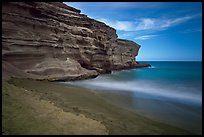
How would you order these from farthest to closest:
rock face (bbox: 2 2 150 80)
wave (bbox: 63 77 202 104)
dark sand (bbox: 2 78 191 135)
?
rock face (bbox: 2 2 150 80), wave (bbox: 63 77 202 104), dark sand (bbox: 2 78 191 135)

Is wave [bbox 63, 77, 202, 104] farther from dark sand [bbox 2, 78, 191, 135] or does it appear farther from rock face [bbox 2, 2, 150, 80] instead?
dark sand [bbox 2, 78, 191, 135]

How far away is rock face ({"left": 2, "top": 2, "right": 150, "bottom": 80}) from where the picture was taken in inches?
572

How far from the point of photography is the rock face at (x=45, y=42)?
14531mm

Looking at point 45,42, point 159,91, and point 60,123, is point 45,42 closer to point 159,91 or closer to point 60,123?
point 159,91

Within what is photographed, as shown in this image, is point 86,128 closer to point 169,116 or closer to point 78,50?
point 169,116

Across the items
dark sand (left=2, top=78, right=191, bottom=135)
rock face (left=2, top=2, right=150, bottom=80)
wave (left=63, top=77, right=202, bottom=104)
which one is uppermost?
rock face (left=2, top=2, right=150, bottom=80)

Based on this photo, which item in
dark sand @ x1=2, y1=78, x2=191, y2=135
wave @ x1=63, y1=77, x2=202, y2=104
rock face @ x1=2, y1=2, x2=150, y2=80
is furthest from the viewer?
rock face @ x1=2, y1=2, x2=150, y2=80

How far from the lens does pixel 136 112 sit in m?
6.83

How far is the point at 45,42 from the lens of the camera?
55.5 ft

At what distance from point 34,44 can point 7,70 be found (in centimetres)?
414

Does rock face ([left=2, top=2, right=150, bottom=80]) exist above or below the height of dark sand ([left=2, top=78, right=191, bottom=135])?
above

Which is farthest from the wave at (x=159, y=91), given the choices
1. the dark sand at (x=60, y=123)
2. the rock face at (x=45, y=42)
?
the dark sand at (x=60, y=123)

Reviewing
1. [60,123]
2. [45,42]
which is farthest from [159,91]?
[45,42]

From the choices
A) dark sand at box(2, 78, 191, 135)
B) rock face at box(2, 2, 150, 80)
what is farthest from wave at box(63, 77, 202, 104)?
dark sand at box(2, 78, 191, 135)
